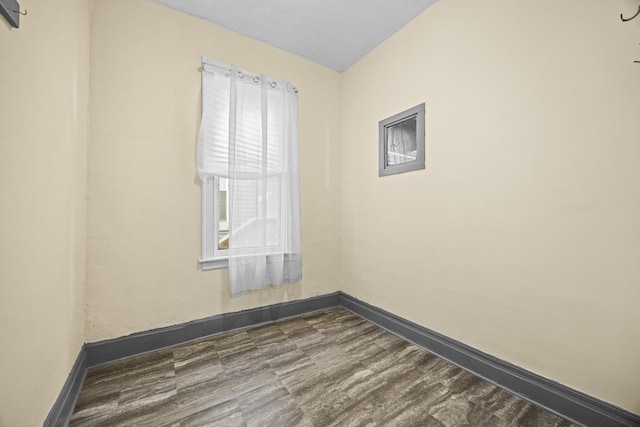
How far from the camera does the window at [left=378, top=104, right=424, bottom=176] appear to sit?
202cm

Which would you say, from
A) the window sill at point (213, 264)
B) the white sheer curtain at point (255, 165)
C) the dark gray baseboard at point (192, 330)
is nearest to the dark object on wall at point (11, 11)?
the white sheer curtain at point (255, 165)

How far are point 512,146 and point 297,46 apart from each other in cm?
205

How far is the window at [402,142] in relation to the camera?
202 centimetres

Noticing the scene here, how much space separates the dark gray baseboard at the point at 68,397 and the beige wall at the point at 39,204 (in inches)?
1.9

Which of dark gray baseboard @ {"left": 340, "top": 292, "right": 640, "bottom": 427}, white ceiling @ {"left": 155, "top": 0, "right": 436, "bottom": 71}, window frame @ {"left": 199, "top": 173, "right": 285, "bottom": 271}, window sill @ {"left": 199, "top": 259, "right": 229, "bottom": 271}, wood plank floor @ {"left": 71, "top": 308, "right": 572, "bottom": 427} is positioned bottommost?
wood plank floor @ {"left": 71, "top": 308, "right": 572, "bottom": 427}

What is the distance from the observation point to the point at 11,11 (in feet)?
2.57

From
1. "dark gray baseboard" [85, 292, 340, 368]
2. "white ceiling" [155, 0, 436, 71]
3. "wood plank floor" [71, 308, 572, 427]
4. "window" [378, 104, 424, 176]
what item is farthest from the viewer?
"window" [378, 104, 424, 176]

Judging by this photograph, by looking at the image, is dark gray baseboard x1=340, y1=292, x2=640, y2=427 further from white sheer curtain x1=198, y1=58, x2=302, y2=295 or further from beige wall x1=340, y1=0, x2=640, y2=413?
white sheer curtain x1=198, y1=58, x2=302, y2=295

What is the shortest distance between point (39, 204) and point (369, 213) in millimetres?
2214

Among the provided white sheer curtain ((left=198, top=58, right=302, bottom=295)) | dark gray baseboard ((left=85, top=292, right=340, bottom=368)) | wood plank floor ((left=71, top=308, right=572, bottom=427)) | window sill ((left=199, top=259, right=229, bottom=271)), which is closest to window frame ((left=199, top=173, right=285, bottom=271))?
window sill ((left=199, top=259, right=229, bottom=271))

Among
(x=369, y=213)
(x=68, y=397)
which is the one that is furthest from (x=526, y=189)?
(x=68, y=397)

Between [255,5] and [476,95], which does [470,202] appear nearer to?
[476,95]

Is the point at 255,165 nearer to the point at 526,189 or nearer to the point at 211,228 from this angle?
the point at 211,228

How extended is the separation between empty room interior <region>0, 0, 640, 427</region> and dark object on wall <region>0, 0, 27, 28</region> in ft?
0.09
